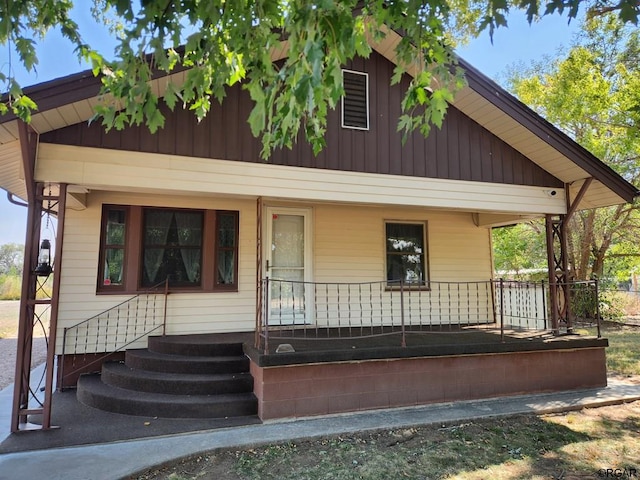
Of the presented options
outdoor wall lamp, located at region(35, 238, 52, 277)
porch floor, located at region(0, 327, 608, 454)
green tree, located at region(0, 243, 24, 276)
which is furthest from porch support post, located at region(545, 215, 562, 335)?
green tree, located at region(0, 243, 24, 276)

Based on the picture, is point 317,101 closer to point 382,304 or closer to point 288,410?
point 288,410

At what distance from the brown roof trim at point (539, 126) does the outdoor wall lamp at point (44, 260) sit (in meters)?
5.99

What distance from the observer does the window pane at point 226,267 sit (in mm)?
6641

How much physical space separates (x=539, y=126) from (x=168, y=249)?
19.6 ft

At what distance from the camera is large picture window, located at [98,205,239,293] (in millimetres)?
6219

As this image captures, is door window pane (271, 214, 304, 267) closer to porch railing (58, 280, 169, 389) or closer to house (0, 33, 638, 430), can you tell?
house (0, 33, 638, 430)

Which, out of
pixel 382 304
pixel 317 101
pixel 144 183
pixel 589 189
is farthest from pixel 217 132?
pixel 589 189

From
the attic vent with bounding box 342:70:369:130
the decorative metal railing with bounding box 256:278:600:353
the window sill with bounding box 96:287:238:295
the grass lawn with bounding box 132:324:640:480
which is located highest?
the attic vent with bounding box 342:70:369:130

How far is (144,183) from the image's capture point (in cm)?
472

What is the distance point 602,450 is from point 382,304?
3.91 m

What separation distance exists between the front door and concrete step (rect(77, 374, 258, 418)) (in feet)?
6.59

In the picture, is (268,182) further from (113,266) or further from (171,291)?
(113,266)

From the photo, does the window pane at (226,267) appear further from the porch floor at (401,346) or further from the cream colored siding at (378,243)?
the cream colored siding at (378,243)

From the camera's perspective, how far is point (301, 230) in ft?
23.2
